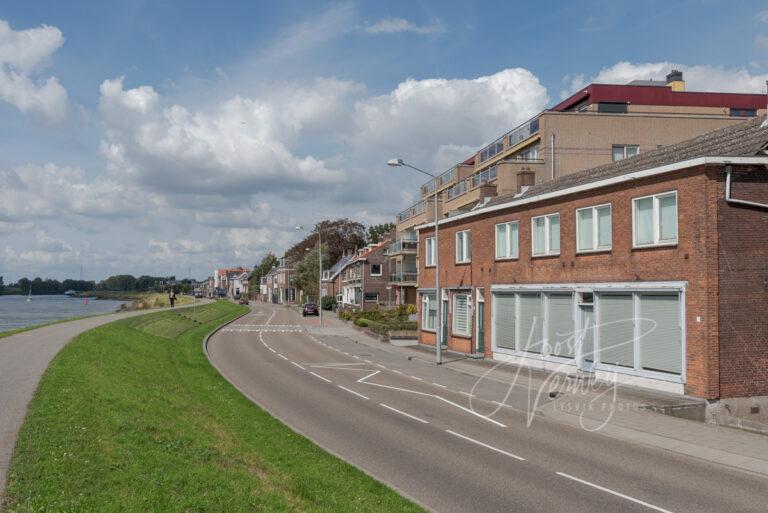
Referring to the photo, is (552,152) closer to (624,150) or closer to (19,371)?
(624,150)

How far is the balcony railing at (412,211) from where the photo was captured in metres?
60.4

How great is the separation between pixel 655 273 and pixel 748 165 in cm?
396

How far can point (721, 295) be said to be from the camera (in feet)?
57.9

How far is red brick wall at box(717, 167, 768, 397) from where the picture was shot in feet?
58.1

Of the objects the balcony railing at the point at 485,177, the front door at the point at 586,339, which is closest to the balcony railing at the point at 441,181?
the balcony railing at the point at 485,177

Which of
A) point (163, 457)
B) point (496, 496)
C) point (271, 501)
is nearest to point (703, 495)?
point (496, 496)

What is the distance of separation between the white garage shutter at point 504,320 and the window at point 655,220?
8.06 m

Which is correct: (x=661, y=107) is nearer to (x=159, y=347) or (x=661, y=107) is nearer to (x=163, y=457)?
(x=159, y=347)

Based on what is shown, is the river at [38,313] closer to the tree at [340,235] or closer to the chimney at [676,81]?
the tree at [340,235]

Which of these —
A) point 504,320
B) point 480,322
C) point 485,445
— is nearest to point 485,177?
point 480,322

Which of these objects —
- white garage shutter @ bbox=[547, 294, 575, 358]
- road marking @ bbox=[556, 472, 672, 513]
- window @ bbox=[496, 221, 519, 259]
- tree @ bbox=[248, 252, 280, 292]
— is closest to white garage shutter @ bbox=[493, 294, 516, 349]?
window @ bbox=[496, 221, 519, 259]

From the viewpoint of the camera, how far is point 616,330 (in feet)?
69.7

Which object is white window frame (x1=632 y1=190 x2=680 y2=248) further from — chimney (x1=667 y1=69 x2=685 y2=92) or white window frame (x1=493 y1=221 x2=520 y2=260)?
chimney (x1=667 y1=69 x2=685 y2=92)

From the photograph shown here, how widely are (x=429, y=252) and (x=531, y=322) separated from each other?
1114cm
